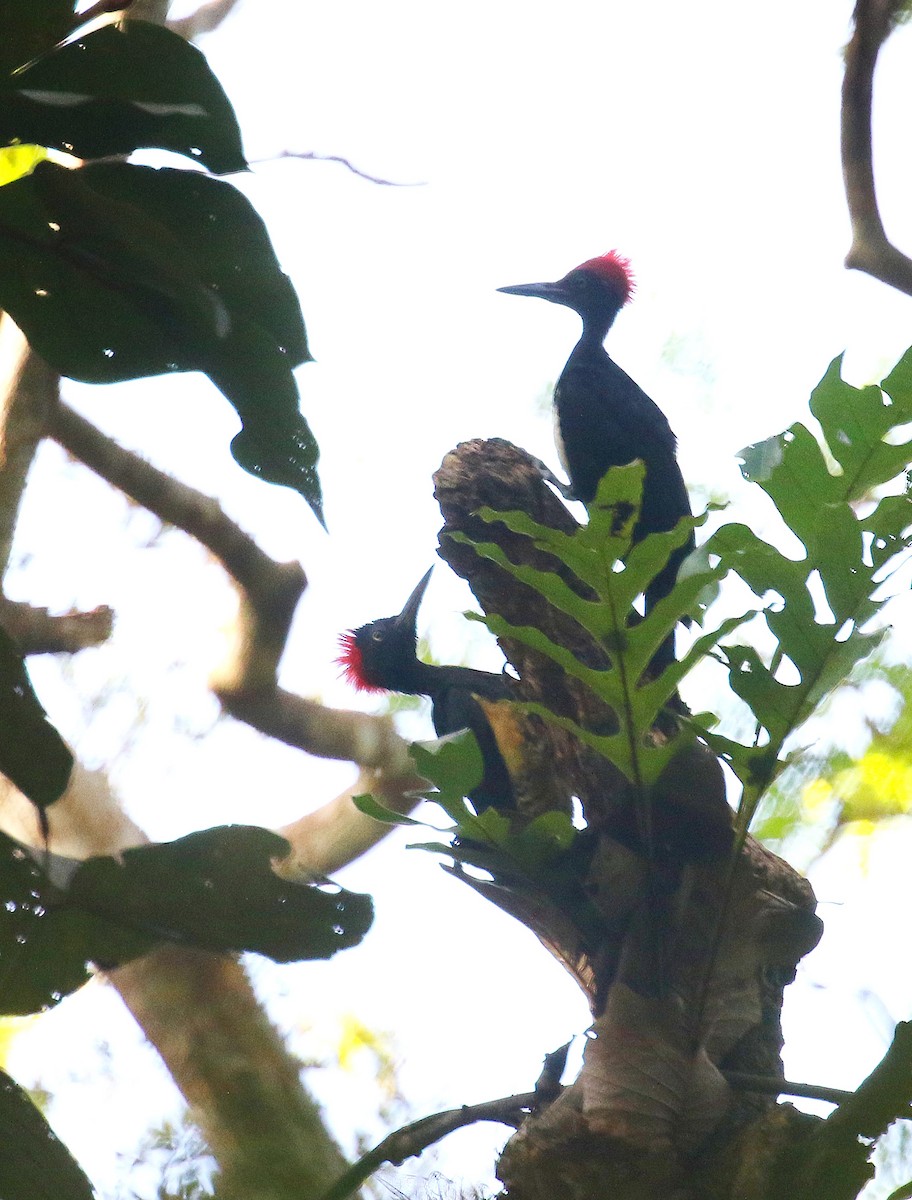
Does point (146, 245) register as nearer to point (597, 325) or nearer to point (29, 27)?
point (29, 27)

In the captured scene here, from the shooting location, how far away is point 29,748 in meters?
1.08

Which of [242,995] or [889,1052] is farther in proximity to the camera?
[242,995]

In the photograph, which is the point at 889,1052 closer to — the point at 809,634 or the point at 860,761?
the point at 809,634

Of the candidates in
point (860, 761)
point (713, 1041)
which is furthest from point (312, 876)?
point (860, 761)

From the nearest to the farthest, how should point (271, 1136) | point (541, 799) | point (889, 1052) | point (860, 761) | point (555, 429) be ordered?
1. point (889, 1052)
2. point (271, 1136)
3. point (541, 799)
4. point (555, 429)
5. point (860, 761)

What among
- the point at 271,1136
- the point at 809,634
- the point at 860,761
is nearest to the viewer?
the point at 271,1136

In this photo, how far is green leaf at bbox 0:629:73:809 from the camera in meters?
1.08

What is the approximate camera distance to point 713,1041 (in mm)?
1334

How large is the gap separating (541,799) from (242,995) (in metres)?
0.58

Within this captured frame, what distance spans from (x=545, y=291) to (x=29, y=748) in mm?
3224

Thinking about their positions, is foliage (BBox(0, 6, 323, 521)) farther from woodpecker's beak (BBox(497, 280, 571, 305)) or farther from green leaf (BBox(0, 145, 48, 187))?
woodpecker's beak (BBox(497, 280, 571, 305))

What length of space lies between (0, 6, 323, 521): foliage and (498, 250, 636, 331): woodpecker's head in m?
2.80

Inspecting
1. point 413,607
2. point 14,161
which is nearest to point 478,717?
point 413,607

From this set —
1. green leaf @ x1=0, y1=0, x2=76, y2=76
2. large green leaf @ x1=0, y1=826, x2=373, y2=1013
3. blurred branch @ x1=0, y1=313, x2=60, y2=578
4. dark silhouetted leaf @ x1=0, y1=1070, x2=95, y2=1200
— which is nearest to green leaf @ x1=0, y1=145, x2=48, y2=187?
blurred branch @ x1=0, y1=313, x2=60, y2=578
